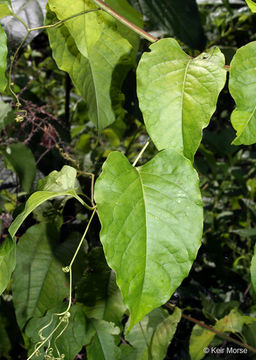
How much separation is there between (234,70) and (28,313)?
55 cm

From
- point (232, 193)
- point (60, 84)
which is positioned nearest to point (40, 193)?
point (232, 193)

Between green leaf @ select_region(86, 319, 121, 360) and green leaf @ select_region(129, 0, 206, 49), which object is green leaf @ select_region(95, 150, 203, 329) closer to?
green leaf @ select_region(86, 319, 121, 360)

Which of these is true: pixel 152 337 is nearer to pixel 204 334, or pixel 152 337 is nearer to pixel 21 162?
pixel 204 334

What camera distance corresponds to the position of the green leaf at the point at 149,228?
0.41 metres

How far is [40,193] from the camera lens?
51cm

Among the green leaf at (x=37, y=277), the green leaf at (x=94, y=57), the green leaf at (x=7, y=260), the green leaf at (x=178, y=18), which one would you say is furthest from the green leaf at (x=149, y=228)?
the green leaf at (x=178, y=18)

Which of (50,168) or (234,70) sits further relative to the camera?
(50,168)

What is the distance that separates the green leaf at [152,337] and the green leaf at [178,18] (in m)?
0.55

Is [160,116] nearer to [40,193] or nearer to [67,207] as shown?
[40,193]

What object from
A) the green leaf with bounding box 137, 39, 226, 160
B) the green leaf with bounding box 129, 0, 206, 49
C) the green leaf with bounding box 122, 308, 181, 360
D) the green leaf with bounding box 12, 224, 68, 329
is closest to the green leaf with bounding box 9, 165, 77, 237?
the green leaf with bounding box 137, 39, 226, 160

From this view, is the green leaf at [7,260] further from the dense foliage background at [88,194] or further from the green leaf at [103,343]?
the green leaf at [103,343]

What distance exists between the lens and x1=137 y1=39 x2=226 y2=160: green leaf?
48 cm

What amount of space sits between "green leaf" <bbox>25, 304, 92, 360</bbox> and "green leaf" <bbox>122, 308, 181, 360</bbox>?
9 centimetres

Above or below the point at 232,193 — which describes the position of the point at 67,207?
above
